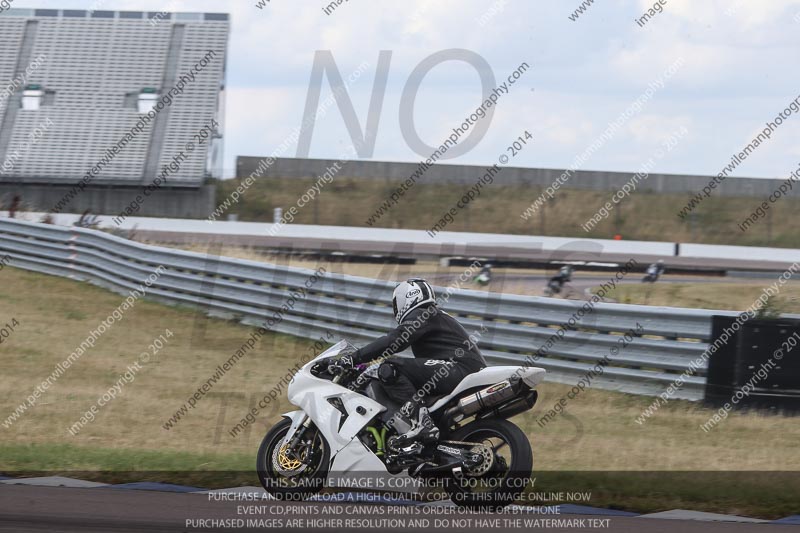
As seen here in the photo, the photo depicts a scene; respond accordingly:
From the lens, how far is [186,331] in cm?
1455

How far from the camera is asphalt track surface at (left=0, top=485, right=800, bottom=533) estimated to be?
5.91 metres

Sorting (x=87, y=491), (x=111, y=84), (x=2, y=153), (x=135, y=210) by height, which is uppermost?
(x=111, y=84)

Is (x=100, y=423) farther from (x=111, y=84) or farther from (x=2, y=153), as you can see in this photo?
(x=111, y=84)

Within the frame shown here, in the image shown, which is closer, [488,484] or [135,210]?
[488,484]

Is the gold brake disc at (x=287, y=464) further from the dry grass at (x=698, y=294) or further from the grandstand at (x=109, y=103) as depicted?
the grandstand at (x=109, y=103)

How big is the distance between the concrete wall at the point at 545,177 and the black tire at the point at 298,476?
1072 inches

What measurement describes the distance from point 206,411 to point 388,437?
4.49 metres

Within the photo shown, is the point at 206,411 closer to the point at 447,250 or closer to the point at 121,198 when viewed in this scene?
the point at 447,250

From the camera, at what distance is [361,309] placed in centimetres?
1319

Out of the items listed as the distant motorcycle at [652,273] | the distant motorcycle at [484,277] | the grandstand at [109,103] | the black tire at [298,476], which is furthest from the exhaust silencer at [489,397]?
the grandstand at [109,103]

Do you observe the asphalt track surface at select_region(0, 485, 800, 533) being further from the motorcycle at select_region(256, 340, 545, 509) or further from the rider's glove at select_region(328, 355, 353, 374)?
the rider's glove at select_region(328, 355, 353, 374)

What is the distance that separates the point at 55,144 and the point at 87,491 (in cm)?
2806

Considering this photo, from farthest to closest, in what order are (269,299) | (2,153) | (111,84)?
(111,84), (2,153), (269,299)

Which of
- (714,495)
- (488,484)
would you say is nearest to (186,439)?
(488,484)
